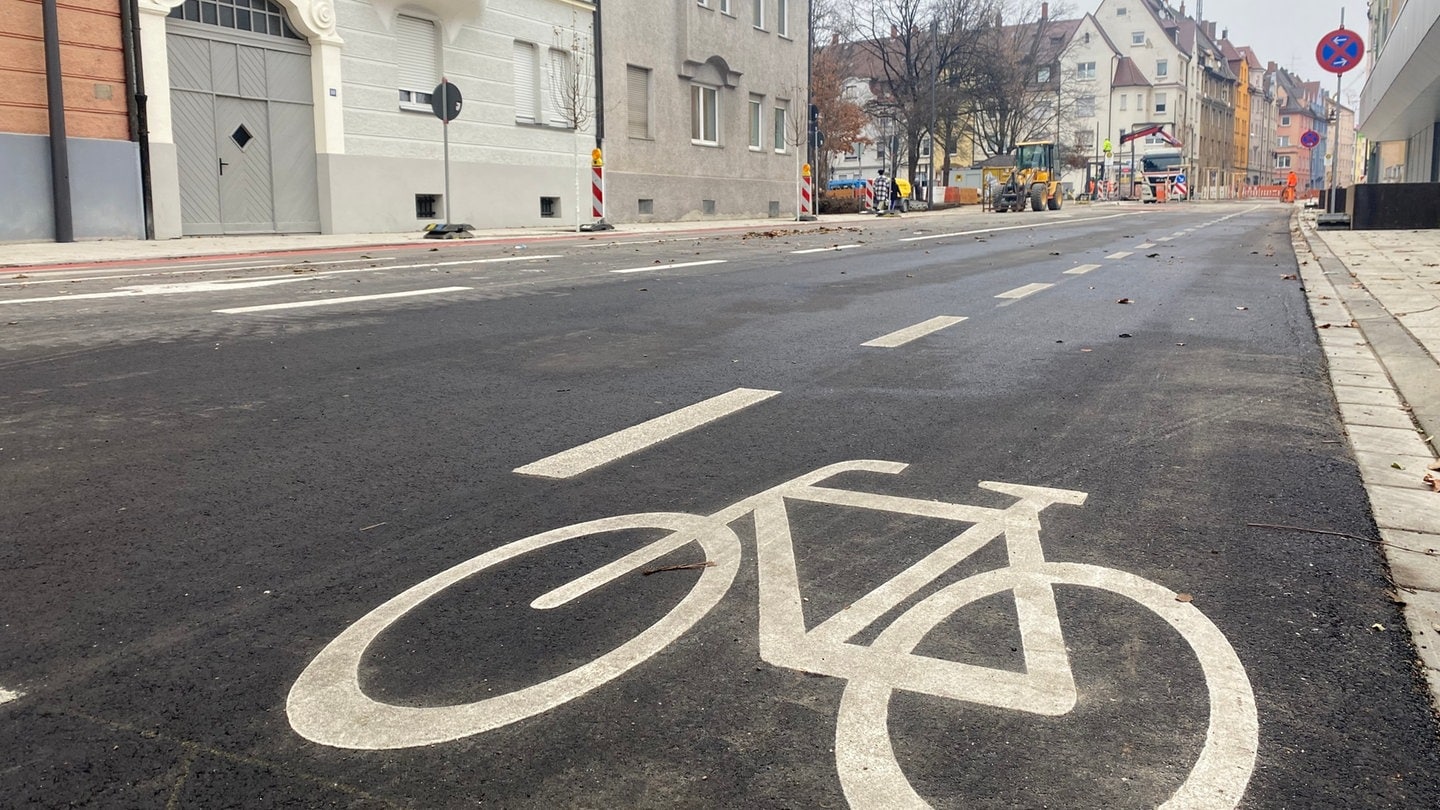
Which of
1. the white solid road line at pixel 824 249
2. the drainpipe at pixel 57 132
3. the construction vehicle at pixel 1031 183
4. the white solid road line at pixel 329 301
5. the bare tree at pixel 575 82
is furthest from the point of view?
the construction vehicle at pixel 1031 183

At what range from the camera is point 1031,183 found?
175 feet

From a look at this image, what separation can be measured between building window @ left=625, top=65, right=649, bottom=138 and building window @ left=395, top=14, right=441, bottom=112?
8106 millimetres

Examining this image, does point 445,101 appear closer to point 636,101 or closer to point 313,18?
point 313,18

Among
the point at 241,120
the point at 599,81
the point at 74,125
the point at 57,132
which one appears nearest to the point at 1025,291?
the point at 57,132

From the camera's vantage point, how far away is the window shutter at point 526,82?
95.0 ft

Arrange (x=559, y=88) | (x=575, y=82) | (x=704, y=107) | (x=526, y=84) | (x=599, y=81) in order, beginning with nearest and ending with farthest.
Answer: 1. (x=526, y=84)
2. (x=575, y=82)
3. (x=559, y=88)
4. (x=599, y=81)
5. (x=704, y=107)

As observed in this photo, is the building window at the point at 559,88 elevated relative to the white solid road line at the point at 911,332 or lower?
elevated

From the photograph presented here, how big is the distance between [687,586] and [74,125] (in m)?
18.9

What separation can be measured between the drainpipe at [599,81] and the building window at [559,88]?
4.35ft

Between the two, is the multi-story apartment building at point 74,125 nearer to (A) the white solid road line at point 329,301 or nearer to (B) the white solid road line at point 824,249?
(B) the white solid road line at point 824,249

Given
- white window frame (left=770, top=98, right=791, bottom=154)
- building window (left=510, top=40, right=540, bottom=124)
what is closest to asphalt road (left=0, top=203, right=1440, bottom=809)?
building window (left=510, top=40, right=540, bottom=124)

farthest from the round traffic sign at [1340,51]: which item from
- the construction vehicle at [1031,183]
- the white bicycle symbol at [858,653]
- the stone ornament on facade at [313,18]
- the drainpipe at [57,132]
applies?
the construction vehicle at [1031,183]

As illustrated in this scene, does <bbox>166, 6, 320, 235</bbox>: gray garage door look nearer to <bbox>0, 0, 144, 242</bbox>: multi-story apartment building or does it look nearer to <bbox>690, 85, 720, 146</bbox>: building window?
<bbox>0, 0, 144, 242</bbox>: multi-story apartment building

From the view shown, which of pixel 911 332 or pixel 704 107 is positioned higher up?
pixel 704 107
